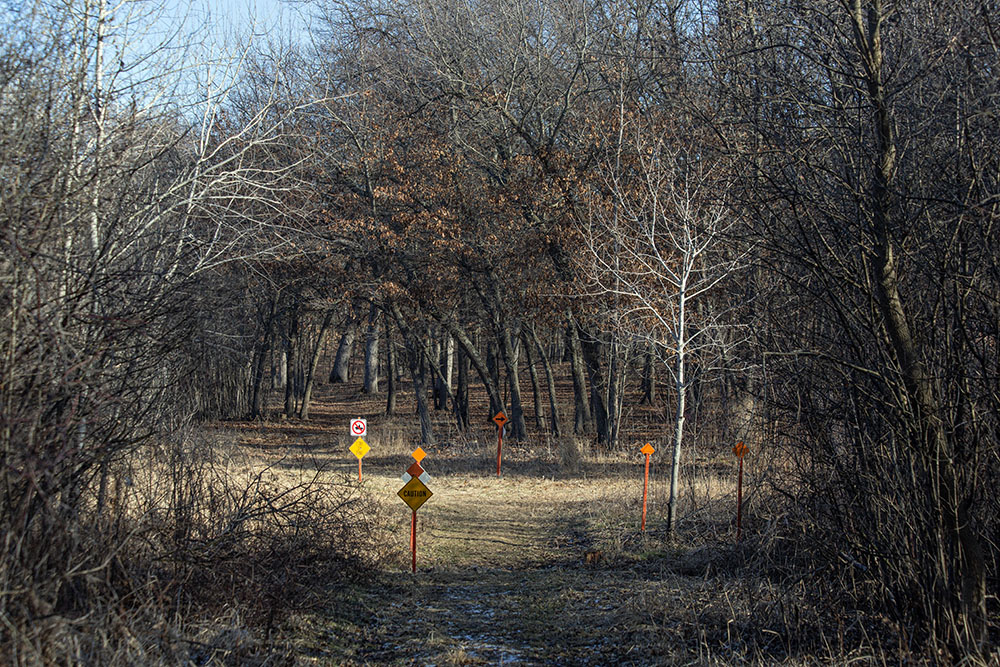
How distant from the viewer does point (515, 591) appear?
10859 mm

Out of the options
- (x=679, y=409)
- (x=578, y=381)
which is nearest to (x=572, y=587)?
(x=679, y=409)

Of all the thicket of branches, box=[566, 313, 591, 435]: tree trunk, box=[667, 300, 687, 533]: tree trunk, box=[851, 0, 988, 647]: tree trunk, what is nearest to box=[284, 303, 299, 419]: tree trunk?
box=[566, 313, 591, 435]: tree trunk

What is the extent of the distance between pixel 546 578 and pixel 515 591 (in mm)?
744

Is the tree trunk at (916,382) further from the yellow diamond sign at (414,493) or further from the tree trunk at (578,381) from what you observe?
the tree trunk at (578,381)

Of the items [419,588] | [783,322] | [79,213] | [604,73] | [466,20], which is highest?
[466,20]

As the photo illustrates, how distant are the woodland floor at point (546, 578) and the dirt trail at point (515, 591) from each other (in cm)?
2

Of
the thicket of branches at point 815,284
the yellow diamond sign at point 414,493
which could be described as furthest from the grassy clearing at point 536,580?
the thicket of branches at point 815,284

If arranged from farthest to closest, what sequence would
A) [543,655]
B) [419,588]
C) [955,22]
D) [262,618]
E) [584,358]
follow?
1. [584,358]
2. [419,588]
3. [543,655]
4. [262,618]
5. [955,22]

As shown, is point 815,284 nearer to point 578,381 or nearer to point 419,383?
point 578,381

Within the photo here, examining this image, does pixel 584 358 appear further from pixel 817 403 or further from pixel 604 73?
pixel 817 403

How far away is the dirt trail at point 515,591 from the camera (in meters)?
8.12

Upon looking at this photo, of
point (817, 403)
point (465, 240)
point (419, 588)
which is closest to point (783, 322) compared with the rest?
point (817, 403)

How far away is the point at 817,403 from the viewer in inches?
276

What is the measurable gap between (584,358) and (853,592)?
18.7m
